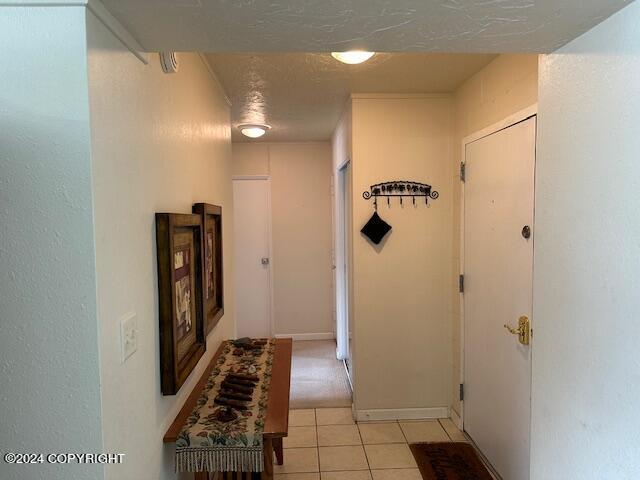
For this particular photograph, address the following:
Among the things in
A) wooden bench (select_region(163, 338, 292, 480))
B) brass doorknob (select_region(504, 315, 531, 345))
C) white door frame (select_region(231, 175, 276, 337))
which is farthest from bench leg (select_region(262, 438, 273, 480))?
white door frame (select_region(231, 175, 276, 337))

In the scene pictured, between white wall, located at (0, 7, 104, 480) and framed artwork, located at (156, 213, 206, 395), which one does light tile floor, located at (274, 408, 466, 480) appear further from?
white wall, located at (0, 7, 104, 480)

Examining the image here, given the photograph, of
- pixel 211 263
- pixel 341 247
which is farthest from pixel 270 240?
pixel 211 263

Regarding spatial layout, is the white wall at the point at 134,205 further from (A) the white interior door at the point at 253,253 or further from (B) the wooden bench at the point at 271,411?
(A) the white interior door at the point at 253,253

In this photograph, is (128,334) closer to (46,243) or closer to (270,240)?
(46,243)

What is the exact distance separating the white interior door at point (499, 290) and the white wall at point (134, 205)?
5.12 feet

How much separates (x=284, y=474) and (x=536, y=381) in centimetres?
165

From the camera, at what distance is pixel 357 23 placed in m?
1.00

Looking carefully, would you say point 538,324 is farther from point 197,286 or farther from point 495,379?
point 197,286

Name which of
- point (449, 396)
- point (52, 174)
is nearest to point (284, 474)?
point (449, 396)

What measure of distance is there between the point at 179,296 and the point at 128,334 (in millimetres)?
442

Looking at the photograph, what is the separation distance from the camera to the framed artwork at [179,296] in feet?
4.57

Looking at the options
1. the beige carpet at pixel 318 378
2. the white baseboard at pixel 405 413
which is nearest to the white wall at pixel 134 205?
the white baseboard at pixel 405 413

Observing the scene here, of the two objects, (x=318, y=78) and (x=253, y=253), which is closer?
(x=318, y=78)

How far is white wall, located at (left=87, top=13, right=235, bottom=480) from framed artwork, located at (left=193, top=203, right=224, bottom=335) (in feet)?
0.59
